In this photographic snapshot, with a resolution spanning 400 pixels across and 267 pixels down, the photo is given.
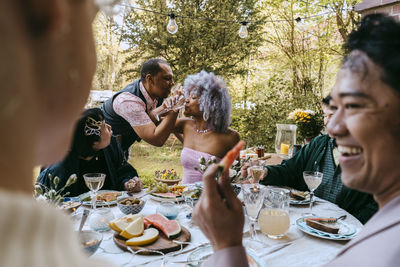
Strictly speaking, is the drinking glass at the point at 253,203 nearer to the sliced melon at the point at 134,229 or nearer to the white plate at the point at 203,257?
the white plate at the point at 203,257

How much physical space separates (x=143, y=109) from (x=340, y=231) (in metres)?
2.54

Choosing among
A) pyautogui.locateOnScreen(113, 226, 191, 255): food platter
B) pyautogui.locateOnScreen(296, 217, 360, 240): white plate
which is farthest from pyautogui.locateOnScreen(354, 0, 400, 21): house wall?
pyautogui.locateOnScreen(113, 226, 191, 255): food platter

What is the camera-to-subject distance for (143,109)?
3.46 meters

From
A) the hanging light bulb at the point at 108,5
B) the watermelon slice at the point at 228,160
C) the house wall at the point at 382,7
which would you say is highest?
the house wall at the point at 382,7

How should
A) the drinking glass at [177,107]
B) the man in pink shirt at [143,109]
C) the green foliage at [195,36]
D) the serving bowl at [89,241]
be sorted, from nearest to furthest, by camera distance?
the serving bowl at [89,241] < the man in pink shirt at [143,109] < the drinking glass at [177,107] < the green foliage at [195,36]

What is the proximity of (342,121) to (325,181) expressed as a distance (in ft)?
6.10

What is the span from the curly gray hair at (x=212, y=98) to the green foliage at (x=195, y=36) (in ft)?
15.5

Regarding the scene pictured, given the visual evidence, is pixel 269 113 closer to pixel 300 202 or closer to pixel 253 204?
pixel 300 202

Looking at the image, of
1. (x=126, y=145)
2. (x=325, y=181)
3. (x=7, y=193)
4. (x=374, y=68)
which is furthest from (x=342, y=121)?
(x=126, y=145)

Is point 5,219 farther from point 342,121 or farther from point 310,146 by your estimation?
point 310,146

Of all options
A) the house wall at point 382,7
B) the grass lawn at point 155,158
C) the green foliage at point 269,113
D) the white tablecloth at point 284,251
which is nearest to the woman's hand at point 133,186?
the white tablecloth at point 284,251

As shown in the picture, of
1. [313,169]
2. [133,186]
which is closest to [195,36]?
[313,169]

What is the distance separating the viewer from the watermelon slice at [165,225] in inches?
61.1

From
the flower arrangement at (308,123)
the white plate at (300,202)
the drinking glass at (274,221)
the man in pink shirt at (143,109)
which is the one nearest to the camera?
the drinking glass at (274,221)
